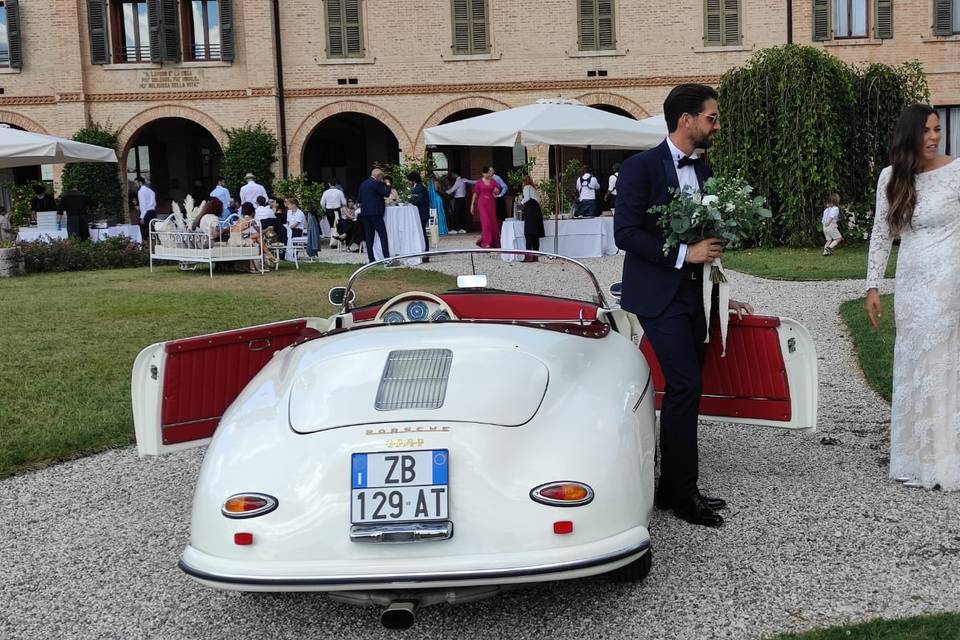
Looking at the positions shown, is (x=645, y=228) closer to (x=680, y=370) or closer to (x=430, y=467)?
(x=680, y=370)

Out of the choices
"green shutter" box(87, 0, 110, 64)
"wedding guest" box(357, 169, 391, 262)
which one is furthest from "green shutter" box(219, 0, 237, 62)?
"wedding guest" box(357, 169, 391, 262)

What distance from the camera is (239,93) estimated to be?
29.6m

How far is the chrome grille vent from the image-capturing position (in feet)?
12.2

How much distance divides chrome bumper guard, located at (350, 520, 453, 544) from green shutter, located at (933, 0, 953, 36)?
97.7ft

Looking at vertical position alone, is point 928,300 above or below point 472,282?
below

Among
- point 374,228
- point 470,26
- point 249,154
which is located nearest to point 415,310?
point 374,228

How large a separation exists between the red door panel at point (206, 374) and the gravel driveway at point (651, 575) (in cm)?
53

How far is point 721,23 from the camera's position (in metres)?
29.1

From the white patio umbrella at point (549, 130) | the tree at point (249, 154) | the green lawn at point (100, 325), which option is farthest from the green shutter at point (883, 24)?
the green lawn at point (100, 325)

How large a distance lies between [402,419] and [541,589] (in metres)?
0.97

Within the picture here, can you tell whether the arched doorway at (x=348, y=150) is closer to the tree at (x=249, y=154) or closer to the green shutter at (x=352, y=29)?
the green shutter at (x=352, y=29)

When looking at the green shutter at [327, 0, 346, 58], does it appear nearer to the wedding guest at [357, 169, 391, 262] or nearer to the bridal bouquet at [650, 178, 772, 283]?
the wedding guest at [357, 169, 391, 262]

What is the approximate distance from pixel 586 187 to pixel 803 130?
6732mm

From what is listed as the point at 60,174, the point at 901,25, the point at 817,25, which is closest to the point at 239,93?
the point at 60,174
